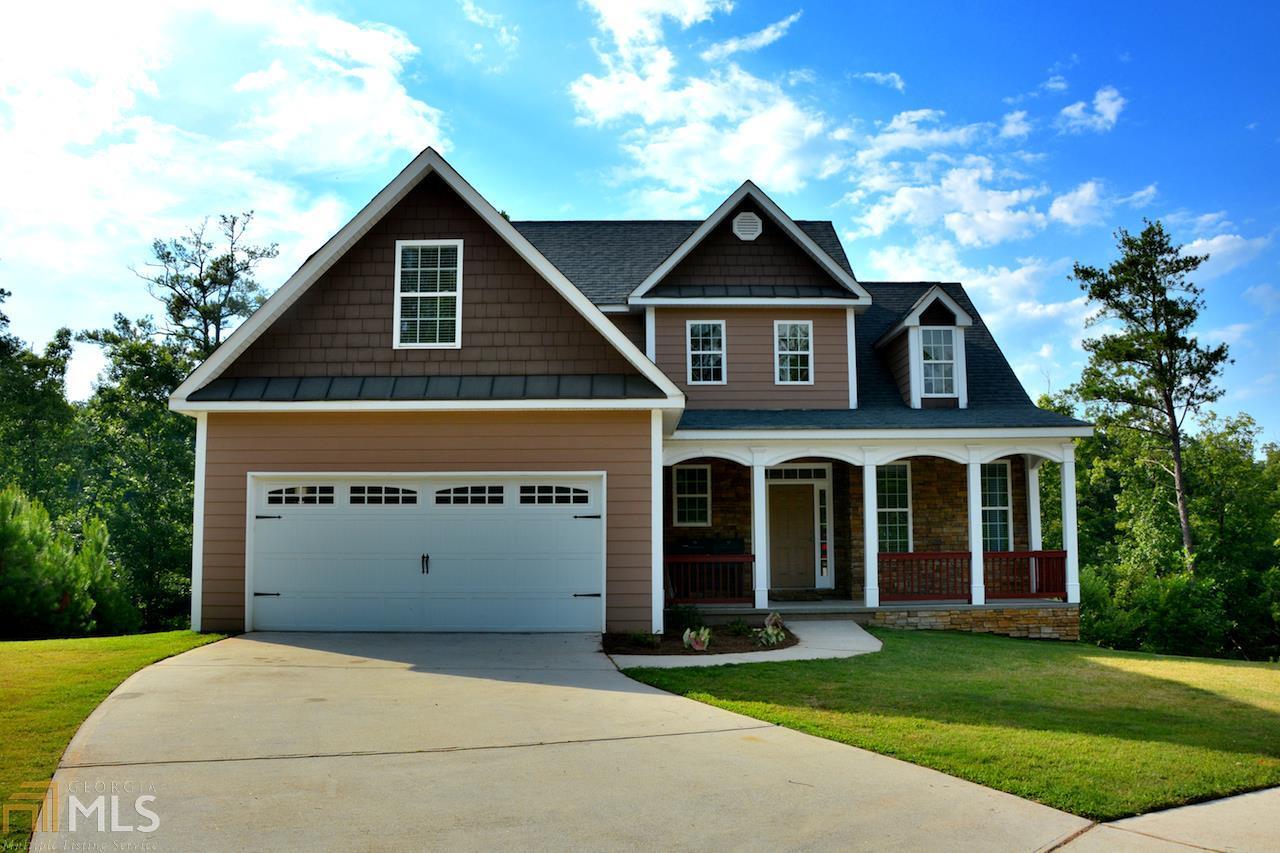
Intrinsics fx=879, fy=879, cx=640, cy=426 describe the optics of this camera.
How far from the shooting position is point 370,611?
12.3 meters

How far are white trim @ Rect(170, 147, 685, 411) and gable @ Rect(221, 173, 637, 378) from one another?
0.14 meters

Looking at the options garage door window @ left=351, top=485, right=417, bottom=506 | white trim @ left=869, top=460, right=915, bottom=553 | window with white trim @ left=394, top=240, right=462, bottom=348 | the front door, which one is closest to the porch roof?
white trim @ left=869, top=460, right=915, bottom=553

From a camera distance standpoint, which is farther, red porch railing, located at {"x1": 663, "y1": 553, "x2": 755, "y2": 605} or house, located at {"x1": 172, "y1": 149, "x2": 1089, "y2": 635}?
red porch railing, located at {"x1": 663, "y1": 553, "x2": 755, "y2": 605}

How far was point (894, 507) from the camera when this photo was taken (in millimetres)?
17422

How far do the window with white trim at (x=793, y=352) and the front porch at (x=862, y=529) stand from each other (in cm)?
178

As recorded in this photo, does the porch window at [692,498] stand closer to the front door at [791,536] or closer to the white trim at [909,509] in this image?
the front door at [791,536]

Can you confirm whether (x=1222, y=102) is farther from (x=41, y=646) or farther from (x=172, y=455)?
(x=172, y=455)

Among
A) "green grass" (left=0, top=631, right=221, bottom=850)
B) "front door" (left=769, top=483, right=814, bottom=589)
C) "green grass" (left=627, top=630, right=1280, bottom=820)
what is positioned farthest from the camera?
"front door" (left=769, top=483, right=814, bottom=589)

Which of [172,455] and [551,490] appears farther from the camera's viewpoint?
[172,455]

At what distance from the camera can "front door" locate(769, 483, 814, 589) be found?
58.8 ft

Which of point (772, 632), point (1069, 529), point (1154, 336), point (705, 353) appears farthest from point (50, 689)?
point (1154, 336)

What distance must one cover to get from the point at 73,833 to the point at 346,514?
786 centimetres

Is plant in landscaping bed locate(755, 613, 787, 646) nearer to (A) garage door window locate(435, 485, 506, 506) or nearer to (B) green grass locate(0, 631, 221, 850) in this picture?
(A) garage door window locate(435, 485, 506, 506)

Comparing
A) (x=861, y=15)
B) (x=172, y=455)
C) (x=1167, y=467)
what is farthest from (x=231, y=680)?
(x=1167, y=467)
